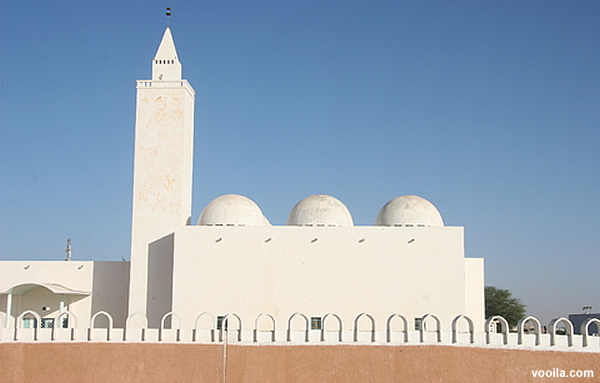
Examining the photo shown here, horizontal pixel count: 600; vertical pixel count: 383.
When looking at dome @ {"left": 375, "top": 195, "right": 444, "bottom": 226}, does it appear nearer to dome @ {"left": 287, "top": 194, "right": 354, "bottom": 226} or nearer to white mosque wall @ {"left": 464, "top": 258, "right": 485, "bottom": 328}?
dome @ {"left": 287, "top": 194, "right": 354, "bottom": 226}

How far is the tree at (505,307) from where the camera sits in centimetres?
3909

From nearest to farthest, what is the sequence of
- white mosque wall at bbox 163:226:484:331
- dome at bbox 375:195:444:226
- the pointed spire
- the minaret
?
white mosque wall at bbox 163:226:484:331 < the minaret < dome at bbox 375:195:444:226 < the pointed spire

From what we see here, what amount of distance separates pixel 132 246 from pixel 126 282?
2.32 metres

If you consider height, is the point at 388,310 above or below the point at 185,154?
below

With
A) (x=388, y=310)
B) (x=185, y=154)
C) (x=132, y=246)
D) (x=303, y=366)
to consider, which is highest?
(x=185, y=154)

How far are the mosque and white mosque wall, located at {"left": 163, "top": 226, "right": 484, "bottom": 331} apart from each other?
0.12 feet

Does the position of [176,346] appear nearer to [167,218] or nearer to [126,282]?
[167,218]

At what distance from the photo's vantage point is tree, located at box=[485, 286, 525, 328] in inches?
1539

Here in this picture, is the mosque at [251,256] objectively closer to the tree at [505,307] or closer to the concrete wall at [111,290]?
the concrete wall at [111,290]

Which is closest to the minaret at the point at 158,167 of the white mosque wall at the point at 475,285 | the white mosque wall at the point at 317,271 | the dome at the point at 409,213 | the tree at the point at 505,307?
the white mosque wall at the point at 317,271

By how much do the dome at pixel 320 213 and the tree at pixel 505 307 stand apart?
17.3 m

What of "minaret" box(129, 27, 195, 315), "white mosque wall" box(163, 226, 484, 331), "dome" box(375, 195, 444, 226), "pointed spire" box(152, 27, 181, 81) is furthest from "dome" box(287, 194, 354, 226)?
"pointed spire" box(152, 27, 181, 81)

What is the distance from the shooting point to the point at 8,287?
87.9 feet

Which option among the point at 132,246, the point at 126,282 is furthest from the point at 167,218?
the point at 126,282
